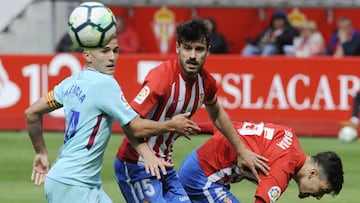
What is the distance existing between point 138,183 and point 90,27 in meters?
1.78

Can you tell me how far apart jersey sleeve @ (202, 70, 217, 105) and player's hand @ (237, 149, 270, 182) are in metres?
0.64

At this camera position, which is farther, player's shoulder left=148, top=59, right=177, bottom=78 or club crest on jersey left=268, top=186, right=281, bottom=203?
player's shoulder left=148, top=59, right=177, bottom=78

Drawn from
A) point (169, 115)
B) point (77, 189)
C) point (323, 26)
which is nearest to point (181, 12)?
point (323, 26)

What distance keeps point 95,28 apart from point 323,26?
1635cm

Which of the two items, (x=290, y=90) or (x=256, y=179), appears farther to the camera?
(x=290, y=90)

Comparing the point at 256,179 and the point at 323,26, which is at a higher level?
the point at 256,179

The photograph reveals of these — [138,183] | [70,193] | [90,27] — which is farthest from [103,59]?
[138,183]

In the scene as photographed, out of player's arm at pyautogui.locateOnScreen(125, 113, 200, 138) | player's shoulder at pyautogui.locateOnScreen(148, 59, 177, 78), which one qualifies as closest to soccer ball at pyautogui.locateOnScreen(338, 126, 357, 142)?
player's shoulder at pyautogui.locateOnScreen(148, 59, 177, 78)

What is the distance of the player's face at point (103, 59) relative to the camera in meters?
7.18

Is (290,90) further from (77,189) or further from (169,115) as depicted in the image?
(77,189)

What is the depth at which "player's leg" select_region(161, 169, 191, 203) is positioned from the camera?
27.8ft

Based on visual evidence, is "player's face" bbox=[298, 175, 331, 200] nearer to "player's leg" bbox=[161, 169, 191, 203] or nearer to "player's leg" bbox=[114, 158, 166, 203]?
"player's leg" bbox=[161, 169, 191, 203]

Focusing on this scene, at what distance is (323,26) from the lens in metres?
23.0

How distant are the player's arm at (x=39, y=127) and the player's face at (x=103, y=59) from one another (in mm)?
466
